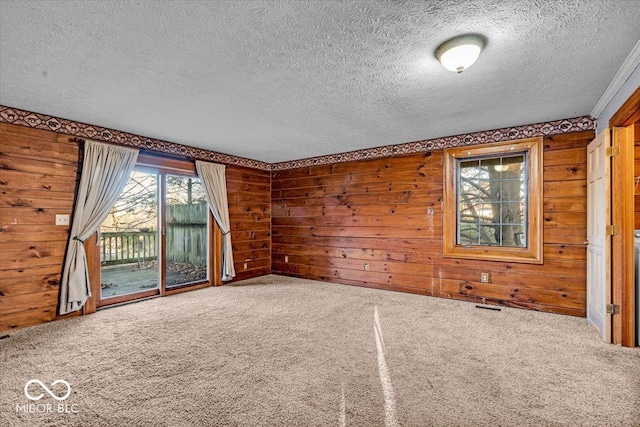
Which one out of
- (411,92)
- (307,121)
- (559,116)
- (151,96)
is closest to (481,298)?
(559,116)

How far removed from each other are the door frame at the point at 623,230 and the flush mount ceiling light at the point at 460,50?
1.69 meters

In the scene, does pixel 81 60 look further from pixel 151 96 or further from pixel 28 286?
pixel 28 286

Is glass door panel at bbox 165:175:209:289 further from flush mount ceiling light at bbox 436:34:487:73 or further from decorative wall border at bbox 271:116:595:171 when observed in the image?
flush mount ceiling light at bbox 436:34:487:73

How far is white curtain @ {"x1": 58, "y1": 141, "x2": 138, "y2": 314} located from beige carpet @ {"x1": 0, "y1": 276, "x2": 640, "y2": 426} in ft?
1.12

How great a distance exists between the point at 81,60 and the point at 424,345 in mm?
3564

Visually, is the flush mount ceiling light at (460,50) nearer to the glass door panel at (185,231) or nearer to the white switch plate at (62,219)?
the glass door panel at (185,231)

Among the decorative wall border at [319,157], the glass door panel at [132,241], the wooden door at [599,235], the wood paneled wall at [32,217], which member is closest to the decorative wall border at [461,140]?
the decorative wall border at [319,157]

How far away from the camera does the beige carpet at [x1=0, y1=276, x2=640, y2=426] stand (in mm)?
1812

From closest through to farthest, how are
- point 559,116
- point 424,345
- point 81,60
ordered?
point 81,60 → point 424,345 → point 559,116

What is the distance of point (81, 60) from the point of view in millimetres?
2193

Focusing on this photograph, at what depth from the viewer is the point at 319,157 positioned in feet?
18.6

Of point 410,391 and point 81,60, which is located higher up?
point 81,60

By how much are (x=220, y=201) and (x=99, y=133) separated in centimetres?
195

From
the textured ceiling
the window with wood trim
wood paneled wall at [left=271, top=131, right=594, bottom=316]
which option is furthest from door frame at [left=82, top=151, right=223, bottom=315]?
the window with wood trim
